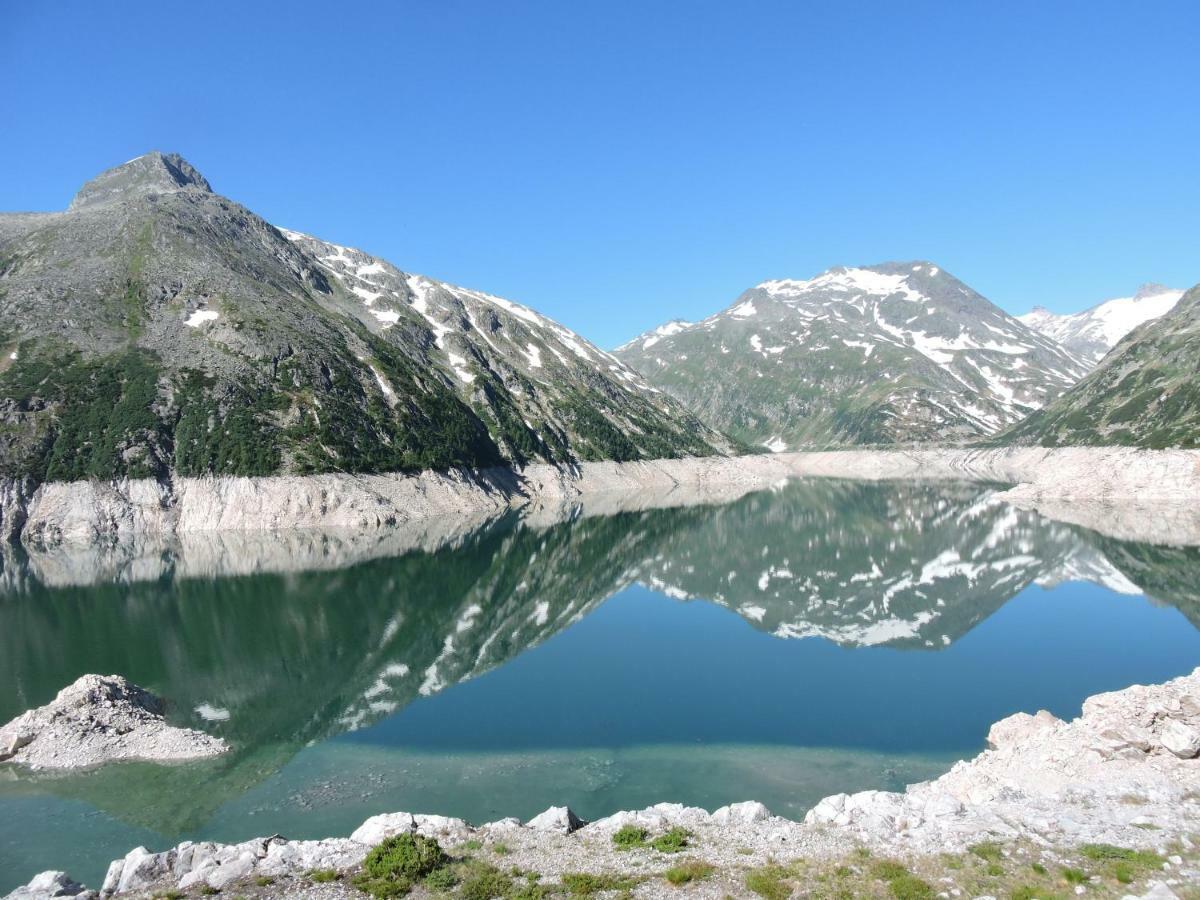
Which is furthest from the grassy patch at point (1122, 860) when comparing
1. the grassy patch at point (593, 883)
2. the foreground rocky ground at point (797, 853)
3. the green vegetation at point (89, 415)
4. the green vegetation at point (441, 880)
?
the green vegetation at point (89, 415)

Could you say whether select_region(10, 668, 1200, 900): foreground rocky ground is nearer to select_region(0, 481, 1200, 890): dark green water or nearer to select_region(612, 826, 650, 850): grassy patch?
select_region(612, 826, 650, 850): grassy patch

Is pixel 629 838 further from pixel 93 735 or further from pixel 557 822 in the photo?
pixel 93 735

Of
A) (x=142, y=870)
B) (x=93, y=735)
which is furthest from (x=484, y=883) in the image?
(x=93, y=735)

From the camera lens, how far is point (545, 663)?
44.1 meters

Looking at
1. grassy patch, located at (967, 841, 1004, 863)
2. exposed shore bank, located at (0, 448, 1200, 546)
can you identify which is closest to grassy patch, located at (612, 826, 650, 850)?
grassy patch, located at (967, 841, 1004, 863)

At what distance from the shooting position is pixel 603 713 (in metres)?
34.5

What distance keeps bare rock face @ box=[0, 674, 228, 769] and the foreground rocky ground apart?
47.2ft

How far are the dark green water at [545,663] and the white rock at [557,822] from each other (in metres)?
4.92

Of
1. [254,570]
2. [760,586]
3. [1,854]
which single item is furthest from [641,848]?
[254,570]

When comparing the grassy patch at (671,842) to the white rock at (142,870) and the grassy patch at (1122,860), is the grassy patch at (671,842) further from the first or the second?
the white rock at (142,870)

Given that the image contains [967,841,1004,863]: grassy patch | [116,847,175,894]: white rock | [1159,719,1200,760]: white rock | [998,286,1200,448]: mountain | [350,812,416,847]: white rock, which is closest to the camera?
[967,841,1004,863]: grassy patch

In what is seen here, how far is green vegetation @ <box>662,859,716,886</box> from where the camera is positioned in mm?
15034

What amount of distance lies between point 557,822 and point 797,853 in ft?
20.3

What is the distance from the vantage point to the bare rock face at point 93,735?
1097 inches
